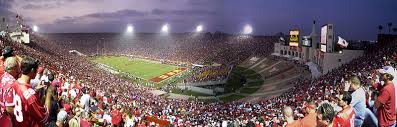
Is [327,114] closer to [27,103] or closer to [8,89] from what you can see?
[27,103]

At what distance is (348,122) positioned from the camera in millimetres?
5211

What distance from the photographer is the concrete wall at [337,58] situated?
4006cm

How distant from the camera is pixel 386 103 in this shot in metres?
6.07

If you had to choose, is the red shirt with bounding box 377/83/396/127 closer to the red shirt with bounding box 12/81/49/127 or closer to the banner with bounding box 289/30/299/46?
the red shirt with bounding box 12/81/49/127

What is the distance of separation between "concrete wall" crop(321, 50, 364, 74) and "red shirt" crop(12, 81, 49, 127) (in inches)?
1514

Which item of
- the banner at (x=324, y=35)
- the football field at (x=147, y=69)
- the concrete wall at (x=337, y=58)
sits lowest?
the football field at (x=147, y=69)

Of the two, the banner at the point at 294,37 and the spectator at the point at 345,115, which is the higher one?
the banner at the point at 294,37

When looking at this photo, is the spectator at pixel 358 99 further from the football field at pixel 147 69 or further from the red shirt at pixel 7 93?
the football field at pixel 147 69

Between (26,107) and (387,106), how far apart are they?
→ 5.28 m

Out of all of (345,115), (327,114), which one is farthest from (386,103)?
(327,114)

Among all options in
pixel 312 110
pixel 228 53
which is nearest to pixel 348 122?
pixel 312 110

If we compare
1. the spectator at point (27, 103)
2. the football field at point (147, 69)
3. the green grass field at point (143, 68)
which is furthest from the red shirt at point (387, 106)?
A: the green grass field at point (143, 68)

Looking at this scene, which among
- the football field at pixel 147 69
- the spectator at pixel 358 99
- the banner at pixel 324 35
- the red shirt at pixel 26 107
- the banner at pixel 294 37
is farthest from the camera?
the football field at pixel 147 69

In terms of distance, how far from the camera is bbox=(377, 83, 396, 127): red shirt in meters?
5.98
